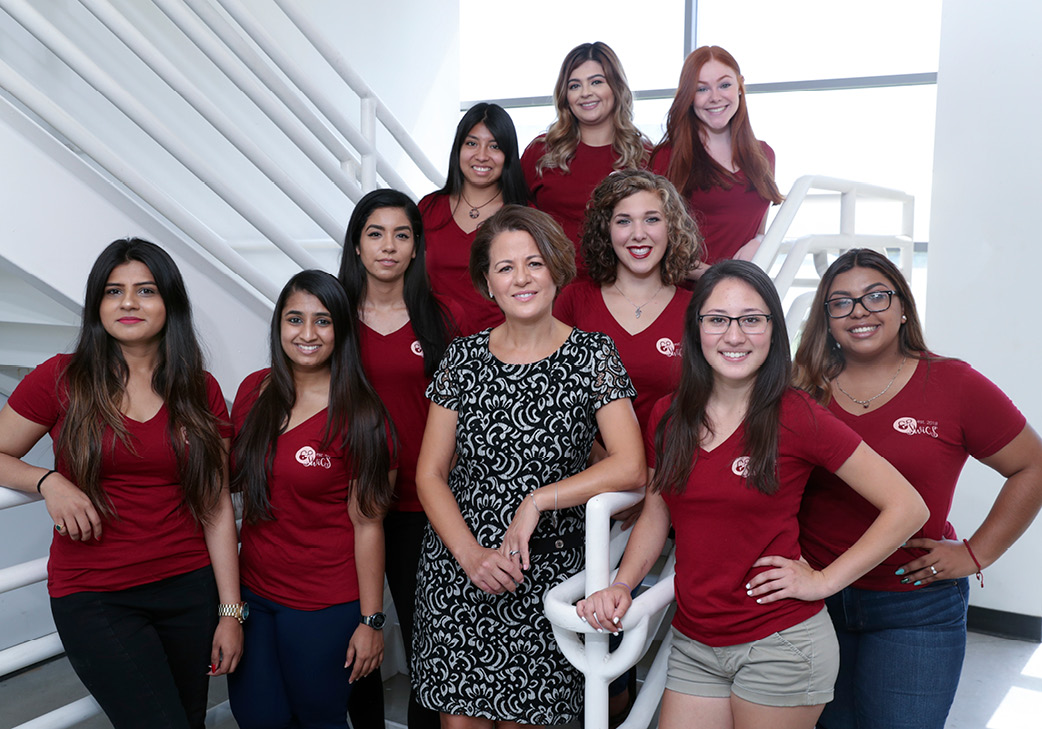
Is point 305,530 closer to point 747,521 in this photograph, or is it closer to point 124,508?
point 124,508

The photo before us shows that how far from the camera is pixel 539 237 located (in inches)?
77.2

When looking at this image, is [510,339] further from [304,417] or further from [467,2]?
[467,2]

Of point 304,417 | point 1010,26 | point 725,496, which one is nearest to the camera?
point 725,496

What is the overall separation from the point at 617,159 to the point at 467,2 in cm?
398

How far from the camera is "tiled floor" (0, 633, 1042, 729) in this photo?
3.06 metres

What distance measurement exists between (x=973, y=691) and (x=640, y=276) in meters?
2.27

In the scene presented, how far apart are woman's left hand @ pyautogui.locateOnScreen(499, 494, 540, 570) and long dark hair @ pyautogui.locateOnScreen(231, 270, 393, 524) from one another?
443 mm

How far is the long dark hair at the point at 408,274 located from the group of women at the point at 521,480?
0.02 m

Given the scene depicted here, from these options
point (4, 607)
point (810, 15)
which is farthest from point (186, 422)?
point (810, 15)

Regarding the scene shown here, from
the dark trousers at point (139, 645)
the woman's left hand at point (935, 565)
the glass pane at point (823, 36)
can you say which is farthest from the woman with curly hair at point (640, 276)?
the glass pane at point (823, 36)

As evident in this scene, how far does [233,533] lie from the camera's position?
2.11 metres

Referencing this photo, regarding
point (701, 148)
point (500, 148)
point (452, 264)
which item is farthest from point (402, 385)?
point (701, 148)

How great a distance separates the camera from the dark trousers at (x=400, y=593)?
228 cm

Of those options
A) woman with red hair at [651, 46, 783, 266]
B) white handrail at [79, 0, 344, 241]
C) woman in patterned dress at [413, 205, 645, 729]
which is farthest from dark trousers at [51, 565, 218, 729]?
woman with red hair at [651, 46, 783, 266]
